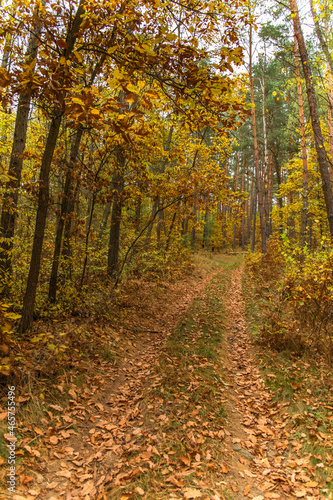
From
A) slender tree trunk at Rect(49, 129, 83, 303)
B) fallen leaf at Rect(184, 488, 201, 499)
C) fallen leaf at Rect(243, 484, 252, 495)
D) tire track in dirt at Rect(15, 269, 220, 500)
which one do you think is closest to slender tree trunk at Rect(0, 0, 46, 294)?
slender tree trunk at Rect(49, 129, 83, 303)

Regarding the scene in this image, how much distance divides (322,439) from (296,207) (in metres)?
14.3

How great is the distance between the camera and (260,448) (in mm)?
3523

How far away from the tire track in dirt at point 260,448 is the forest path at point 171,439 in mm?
12

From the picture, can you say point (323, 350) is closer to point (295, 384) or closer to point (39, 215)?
point (295, 384)

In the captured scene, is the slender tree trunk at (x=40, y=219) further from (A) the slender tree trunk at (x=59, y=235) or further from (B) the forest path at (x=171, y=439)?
(B) the forest path at (x=171, y=439)

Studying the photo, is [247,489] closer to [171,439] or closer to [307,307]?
[171,439]

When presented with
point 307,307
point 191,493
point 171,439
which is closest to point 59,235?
point 171,439

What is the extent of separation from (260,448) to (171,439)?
1224mm

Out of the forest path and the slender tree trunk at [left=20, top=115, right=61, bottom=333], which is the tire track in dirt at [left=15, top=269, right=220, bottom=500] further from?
the slender tree trunk at [left=20, top=115, right=61, bottom=333]

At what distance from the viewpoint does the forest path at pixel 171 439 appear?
2.85m

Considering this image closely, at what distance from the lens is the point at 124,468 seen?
10.0 ft

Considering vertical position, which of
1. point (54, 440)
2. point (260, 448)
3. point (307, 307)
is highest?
point (307, 307)

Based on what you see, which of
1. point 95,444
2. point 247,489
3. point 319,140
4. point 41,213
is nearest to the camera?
point 247,489

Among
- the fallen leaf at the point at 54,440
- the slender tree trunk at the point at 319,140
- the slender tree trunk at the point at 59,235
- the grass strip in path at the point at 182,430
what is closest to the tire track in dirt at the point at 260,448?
the grass strip in path at the point at 182,430
